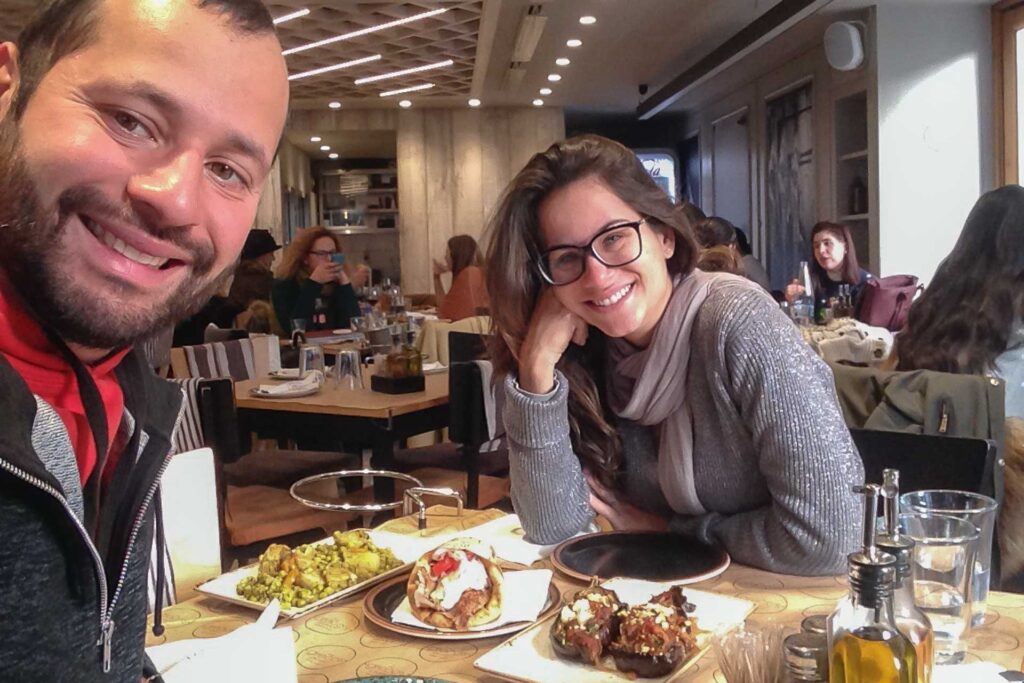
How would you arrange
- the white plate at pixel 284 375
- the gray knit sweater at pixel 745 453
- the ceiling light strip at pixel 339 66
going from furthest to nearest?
the ceiling light strip at pixel 339 66 < the white plate at pixel 284 375 < the gray knit sweater at pixel 745 453

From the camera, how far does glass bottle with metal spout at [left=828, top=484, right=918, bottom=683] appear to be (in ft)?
2.42

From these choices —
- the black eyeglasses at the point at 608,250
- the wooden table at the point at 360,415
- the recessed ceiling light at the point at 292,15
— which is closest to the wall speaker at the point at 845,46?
the recessed ceiling light at the point at 292,15

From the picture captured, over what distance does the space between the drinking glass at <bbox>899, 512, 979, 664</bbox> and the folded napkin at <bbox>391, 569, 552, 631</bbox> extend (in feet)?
1.57

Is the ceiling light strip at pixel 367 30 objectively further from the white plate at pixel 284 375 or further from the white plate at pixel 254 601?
the white plate at pixel 254 601

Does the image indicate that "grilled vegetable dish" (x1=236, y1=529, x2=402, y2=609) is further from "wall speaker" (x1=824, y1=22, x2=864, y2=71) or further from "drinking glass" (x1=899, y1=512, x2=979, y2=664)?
"wall speaker" (x1=824, y1=22, x2=864, y2=71)

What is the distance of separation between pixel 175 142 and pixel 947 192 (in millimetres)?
6415

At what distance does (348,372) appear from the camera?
3.76 meters

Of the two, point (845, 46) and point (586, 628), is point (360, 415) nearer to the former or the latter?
point (586, 628)

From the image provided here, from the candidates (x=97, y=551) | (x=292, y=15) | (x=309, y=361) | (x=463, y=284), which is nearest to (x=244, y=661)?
(x=97, y=551)

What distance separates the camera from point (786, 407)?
4.85 ft

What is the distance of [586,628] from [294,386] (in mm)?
2669

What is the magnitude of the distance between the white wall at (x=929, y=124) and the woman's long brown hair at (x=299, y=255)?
3.81 metres

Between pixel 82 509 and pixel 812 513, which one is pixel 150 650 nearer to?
pixel 82 509

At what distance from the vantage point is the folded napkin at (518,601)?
122 cm
